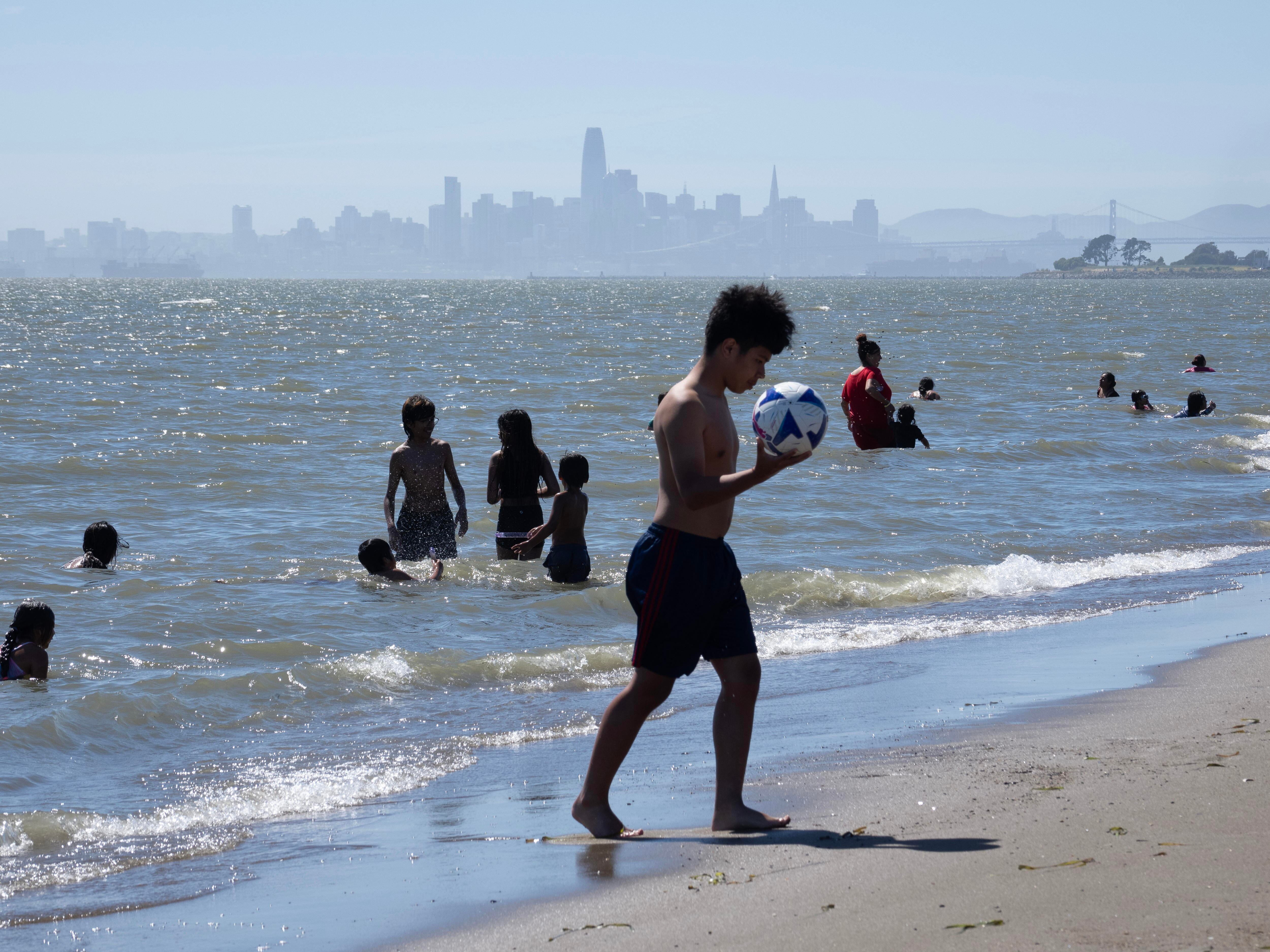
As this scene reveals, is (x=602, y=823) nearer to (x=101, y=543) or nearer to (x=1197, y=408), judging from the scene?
(x=101, y=543)

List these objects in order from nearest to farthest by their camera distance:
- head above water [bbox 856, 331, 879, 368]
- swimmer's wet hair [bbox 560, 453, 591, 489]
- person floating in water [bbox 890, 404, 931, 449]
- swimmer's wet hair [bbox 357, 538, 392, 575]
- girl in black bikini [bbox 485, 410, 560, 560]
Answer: swimmer's wet hair [bbox 560, 453, 591, 489], girl in black bikini [bbox 485, 410, 560, 560], swimmer's wet hair [bbox 357, 538, 392, 575], head above water [bbox 856, 331, 879, 368], person floating in water [bbox 890, 404, 931, 449]

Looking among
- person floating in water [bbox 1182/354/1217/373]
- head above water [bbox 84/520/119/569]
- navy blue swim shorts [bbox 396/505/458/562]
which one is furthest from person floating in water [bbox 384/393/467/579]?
person floating in water [bbox 1182/354/1217/373]

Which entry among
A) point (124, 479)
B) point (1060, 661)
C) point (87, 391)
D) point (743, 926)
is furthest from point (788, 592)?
point (87, 391)

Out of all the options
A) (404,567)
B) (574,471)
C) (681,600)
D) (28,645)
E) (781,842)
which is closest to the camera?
(781,842)

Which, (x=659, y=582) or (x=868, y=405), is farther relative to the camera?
(x=868, y=405)

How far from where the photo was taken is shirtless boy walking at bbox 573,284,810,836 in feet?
13.9

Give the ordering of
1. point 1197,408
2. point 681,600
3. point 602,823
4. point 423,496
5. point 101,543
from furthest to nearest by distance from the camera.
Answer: point 1197,408 < point 101,543 < point 423,496 < point 602,823 < point 681,600

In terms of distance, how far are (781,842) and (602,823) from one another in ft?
1.97

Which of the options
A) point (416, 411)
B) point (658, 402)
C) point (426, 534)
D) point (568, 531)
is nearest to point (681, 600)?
point (568, 531)

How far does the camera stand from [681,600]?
14.1 ft

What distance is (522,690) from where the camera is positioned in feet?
24.7

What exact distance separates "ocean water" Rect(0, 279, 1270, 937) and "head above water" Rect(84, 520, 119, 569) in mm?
420

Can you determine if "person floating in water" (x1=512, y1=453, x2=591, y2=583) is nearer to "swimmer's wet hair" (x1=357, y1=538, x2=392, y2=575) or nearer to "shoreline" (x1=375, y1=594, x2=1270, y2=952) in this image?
"swimmer's wet hair" (x1=357, y1=538, x2=392, y2=575)

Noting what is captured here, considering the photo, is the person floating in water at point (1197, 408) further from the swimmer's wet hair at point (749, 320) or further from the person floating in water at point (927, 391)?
the swimmer's wet hair at point (749, 320)
